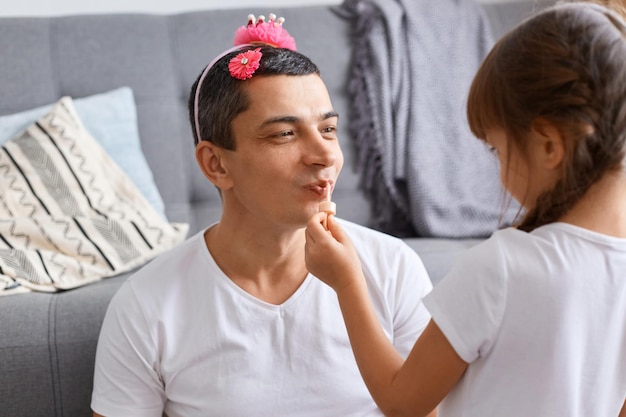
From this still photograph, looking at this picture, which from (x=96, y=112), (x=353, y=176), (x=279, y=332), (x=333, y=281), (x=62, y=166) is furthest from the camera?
(x=353, y=176)

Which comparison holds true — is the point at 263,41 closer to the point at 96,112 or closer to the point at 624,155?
the point at 624,155

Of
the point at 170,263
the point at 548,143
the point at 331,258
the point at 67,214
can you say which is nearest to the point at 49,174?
the point at 67,214

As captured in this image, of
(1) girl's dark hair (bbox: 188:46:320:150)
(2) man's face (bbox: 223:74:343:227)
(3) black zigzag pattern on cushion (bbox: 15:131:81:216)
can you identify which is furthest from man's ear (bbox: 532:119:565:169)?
(3) black zigzag pattern on cushion (bbox: 15:131:81:216)

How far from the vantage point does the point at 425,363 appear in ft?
3.50

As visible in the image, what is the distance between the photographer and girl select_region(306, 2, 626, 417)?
38.9 inches

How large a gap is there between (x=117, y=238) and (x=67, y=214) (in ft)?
0.51

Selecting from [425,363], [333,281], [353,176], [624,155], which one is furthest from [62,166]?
[624,155]

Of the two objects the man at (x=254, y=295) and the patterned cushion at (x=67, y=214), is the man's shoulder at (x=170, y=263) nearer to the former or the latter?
the man at (x=254, y=295)

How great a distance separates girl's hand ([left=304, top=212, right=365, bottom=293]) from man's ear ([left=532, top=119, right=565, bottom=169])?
310 mm

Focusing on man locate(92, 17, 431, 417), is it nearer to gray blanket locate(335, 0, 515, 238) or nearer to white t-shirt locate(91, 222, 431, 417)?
white t-shirt locate(91, 222, 431, 417)

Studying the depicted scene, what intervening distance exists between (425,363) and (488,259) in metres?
0.16

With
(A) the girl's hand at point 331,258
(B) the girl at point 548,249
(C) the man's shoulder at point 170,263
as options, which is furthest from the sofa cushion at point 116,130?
(B) the girl at point 548,249

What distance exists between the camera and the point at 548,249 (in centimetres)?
103

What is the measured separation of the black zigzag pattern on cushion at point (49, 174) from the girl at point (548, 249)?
4.71ft
